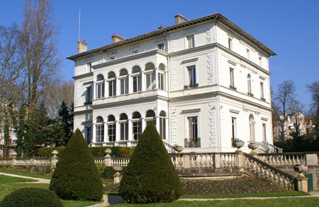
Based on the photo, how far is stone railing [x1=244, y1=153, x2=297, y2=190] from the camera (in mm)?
17609

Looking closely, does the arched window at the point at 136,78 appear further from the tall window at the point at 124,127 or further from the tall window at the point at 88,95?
the tall window at the point at 88,95

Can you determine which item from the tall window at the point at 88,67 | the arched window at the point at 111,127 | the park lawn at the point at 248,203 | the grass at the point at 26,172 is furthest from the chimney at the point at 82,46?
the park lawn at the point at 248,203

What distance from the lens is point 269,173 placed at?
1848cm

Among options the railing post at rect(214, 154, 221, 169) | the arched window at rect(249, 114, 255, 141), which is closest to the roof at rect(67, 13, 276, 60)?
the arched window at rect(249, 114, 255, 141)

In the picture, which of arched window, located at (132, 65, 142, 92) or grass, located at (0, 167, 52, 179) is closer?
grass, located at (0, 167, 52, 179)

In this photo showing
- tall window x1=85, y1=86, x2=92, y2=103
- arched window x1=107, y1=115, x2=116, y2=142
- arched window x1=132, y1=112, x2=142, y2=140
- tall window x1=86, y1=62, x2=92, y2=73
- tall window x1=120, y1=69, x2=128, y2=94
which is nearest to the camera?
arched window x1=132, y1=112, x2=142, y2=140

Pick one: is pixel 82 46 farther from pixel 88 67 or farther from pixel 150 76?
pixel 150 76

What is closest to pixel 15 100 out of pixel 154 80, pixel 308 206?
pixel 154 80

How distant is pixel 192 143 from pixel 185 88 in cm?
512

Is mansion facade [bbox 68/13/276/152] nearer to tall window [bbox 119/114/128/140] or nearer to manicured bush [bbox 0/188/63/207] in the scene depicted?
tall window [bbox 119/114/128/140]

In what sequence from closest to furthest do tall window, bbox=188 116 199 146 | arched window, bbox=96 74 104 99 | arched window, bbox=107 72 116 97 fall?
tall window, bbox=188 116 199 146, arched window, bbox=107 72 116 97, arched window, bbox=96 74 104 99

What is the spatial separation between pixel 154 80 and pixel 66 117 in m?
16.5

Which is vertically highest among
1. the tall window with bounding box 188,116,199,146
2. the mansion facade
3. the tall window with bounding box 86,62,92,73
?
the tall window with bounding box 86,62,92,73

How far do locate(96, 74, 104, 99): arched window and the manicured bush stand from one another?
26819 mm
